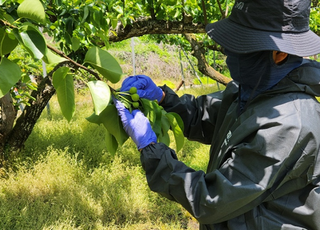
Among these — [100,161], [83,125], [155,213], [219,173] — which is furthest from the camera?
[83,125]

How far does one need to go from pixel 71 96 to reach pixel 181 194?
0.54 metres

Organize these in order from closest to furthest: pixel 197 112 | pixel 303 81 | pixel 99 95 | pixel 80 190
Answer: pixel 99 95 < pixel 303 81 < pixel 197 112 < pixel 80 190

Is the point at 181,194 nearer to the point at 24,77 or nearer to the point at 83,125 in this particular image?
the point at 24,77

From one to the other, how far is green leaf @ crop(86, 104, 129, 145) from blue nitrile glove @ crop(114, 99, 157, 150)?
50mm

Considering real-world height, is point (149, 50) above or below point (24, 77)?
below

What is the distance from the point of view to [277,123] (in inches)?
40.0

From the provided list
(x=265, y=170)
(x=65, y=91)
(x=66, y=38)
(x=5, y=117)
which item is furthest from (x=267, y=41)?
(x=5, y=117)

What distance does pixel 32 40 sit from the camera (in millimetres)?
810

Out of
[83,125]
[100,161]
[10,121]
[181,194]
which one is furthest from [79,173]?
[181,194]

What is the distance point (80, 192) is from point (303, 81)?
2674mm

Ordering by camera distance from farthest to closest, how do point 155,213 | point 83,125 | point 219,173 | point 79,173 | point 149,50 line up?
point 149,50 < point 83,125 < point 79,173 < point 155,213 < point 219,173

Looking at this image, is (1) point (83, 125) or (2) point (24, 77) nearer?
(2) point (24, 77)

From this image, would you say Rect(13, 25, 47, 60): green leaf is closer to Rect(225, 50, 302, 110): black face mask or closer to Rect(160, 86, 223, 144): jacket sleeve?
Rect(225, 50, 302, 110): black face mask

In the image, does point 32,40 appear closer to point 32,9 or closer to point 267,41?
point 32,9
